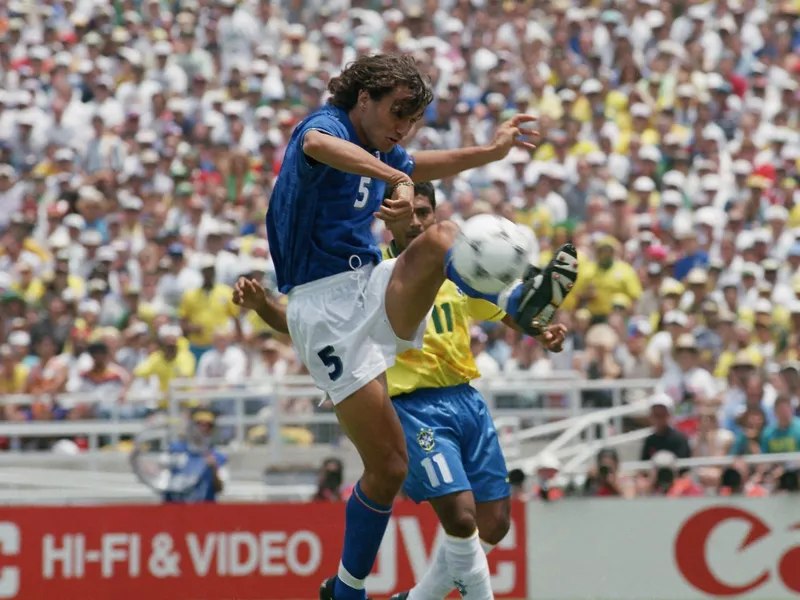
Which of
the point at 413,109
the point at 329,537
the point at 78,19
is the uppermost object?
the point at 78,19

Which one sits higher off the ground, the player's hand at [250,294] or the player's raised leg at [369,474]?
the player's hand at [250,294]

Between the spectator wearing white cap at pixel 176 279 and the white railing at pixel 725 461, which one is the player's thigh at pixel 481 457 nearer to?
the white railing at pixel 725 461

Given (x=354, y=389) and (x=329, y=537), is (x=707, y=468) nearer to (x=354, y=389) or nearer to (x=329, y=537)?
(x=329, y=537)

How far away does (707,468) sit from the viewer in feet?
42.9

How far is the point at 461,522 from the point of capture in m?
7.51

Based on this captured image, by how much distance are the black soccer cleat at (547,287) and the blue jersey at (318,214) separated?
96 centimetres

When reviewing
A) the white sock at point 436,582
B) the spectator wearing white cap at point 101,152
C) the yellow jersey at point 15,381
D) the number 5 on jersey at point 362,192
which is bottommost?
the white sock at point 436,582

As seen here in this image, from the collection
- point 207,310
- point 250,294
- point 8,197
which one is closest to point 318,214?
point 250,294

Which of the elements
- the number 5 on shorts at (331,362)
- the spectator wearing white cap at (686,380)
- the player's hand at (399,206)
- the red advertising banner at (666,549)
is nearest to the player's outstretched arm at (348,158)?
the player's hand at (399,206)

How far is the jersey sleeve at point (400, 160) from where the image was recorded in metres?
7.46

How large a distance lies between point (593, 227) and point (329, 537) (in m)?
6.58

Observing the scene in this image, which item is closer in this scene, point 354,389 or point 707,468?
point 354,389

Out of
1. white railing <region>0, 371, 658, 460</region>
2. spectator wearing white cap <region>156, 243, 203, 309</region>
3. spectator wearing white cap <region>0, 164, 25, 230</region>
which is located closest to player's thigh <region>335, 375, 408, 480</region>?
white railing <region>0, 371, 658, 460</region>

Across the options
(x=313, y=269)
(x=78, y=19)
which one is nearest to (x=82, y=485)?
(x=313, y=269)
